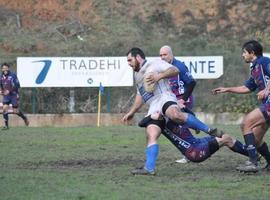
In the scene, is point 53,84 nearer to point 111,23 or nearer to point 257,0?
point 111,23

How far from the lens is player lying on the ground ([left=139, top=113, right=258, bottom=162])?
10.5 meters

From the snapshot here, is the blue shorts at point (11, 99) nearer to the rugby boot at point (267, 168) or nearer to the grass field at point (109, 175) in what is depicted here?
the grass field at point (109, 175)

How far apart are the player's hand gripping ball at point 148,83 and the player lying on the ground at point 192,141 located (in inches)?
13.5

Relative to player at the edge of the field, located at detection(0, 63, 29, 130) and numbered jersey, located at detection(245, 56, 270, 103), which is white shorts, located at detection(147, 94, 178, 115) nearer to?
numbered jersey, located at detection(245, 56, 270, 103)

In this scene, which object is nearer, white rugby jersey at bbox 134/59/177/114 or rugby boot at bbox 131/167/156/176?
rugby boot at bbox 131/167/156/176

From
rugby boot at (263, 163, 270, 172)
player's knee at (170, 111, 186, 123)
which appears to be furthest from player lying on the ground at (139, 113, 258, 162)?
rugby boot at (263, 163, 270, 172)

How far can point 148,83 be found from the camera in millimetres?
10266

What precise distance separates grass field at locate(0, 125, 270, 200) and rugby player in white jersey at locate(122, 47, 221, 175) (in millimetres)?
321

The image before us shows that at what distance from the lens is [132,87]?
27625 millimetres

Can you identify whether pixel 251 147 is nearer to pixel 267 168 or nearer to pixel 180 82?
pixel 267 168

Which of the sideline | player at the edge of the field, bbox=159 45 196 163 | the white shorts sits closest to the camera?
the white shorts

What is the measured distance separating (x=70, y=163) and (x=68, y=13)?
23.8m

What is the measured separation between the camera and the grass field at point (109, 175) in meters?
8.54

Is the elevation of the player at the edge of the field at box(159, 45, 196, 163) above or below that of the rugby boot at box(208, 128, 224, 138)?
above
